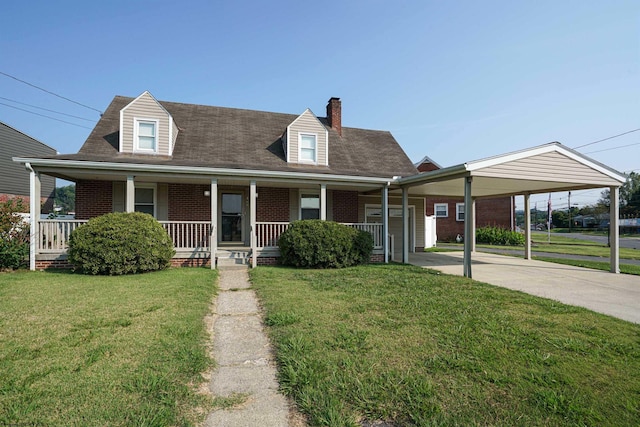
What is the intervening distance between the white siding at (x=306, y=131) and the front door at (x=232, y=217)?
2.73m

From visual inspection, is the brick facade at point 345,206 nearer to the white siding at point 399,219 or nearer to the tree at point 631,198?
the white siding at point 399,219

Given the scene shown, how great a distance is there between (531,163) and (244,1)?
9.67 meters

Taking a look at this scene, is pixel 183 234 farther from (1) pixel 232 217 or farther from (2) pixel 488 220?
(2) pixel 488 220

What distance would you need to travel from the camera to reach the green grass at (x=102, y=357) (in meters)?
2.49

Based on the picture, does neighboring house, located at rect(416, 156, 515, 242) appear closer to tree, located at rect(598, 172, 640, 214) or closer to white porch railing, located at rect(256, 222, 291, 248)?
white porch railing, located at rect(256, 222, 291, 248)

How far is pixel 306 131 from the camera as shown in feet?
43.2

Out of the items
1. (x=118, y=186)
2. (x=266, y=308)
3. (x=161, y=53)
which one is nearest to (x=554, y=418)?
(x=266, y=308)

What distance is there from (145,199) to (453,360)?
11860 mm

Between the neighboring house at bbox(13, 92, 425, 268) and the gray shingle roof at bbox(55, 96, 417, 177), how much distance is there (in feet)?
0.14

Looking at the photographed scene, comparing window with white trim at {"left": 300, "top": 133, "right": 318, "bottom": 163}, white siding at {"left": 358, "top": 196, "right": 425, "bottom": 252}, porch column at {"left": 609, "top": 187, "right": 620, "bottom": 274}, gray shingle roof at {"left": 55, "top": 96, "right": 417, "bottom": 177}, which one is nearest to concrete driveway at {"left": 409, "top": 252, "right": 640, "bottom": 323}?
porch column at {"left": 609, "top": 187, "right": 620, "bottom": 274}

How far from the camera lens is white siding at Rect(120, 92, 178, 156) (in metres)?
11.5

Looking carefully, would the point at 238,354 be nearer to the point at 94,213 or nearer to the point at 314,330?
the point at 314,330

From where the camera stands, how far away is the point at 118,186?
11.8 meters

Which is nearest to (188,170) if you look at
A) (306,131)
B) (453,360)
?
(306,131)
